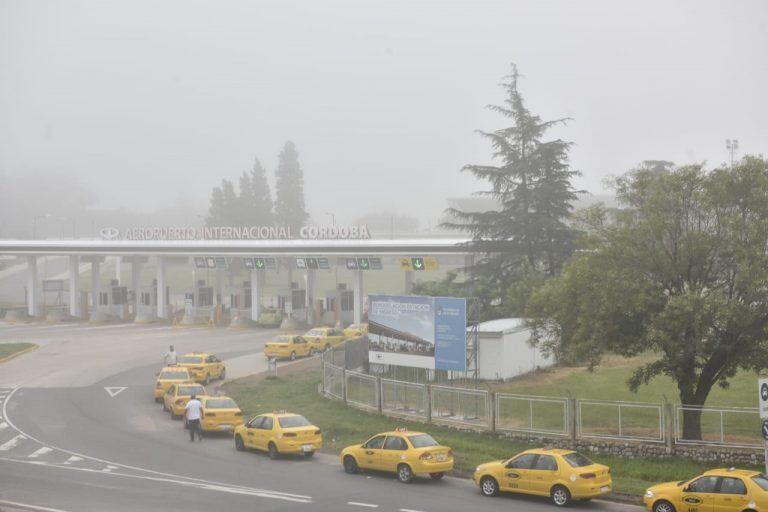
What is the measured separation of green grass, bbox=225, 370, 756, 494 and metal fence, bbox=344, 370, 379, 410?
47cm

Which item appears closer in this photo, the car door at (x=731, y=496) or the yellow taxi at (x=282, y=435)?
the car door at (x=731, y=496)

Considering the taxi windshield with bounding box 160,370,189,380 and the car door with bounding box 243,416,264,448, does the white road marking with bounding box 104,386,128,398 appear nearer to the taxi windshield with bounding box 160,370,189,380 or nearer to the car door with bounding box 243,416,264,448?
the taxi windshield with bounding box 160,370,189,380

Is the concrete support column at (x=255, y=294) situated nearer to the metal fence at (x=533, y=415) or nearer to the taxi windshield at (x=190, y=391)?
the taxi windshield at (x=190, y=391)

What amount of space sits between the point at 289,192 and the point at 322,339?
331 ft

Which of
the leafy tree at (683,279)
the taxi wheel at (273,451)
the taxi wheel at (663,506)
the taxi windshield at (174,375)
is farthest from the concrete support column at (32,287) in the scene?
the taxi wheel at (663,506)

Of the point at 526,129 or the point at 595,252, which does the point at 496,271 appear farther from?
the point at 595,252

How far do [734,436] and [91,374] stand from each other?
31205 mm

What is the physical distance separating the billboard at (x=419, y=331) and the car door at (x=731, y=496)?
14694 millimetres

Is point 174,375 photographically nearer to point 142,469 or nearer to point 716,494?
point 142,469

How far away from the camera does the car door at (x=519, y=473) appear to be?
806 inches

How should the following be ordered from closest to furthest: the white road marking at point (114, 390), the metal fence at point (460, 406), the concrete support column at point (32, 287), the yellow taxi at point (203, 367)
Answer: the metal fence at point (460, 406), the white road marking at point (114, 390), the yellow taxi at point (203, 367), the concrete support column at point (32, 287)

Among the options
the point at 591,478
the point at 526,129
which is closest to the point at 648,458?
the point at 591,478

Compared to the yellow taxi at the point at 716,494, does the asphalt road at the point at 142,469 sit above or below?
below

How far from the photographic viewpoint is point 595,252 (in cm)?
2636
